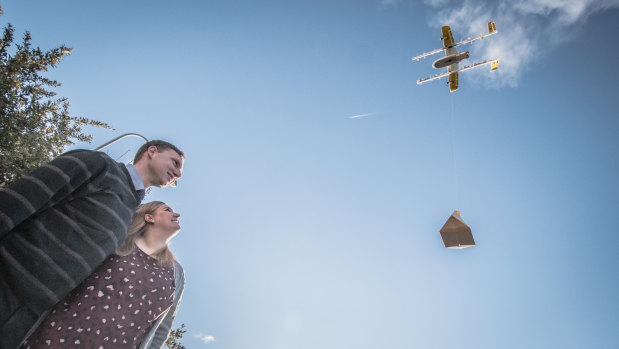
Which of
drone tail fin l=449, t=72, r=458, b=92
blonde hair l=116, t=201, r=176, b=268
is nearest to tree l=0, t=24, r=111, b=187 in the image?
blonde hair l=116, t=201, r=176, b=268

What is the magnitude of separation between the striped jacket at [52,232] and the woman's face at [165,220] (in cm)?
88

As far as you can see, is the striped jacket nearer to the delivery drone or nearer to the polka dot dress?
the polka dot dress

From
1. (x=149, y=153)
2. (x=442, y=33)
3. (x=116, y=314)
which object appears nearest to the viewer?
(x=116, y=314)

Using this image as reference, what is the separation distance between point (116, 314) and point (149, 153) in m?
1.48

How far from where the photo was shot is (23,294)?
5.71 ft

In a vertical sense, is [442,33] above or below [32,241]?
above

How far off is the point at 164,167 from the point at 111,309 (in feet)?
4.18

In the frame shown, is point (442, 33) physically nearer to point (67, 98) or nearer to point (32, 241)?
point (67, 98)

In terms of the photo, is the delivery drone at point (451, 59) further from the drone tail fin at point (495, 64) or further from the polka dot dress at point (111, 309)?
the polka dot dress at point (111, 309)

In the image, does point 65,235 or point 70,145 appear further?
point 70,145

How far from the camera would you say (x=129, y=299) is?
7.91 ft

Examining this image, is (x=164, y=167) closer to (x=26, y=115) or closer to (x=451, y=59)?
(x=26, y=115)

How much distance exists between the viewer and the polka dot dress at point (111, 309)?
2.06 m

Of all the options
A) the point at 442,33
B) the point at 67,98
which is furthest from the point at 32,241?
the point at 442,33
